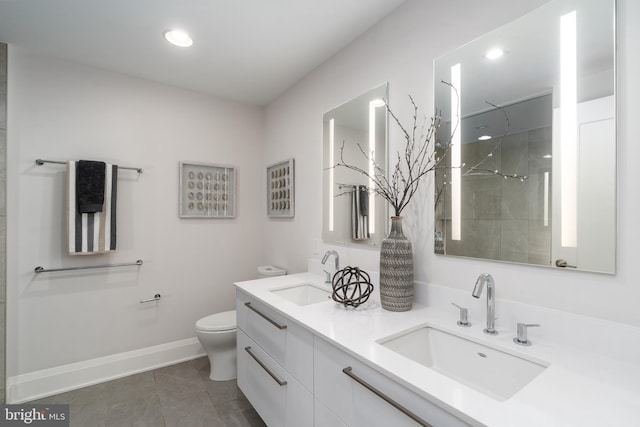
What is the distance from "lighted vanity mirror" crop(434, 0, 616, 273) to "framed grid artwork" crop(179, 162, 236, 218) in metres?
2.08

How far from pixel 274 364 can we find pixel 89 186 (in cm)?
189

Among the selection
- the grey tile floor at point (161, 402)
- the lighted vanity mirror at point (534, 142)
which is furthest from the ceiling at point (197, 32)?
the grey tile floor at point (161, 402)

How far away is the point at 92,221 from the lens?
216 centimetres

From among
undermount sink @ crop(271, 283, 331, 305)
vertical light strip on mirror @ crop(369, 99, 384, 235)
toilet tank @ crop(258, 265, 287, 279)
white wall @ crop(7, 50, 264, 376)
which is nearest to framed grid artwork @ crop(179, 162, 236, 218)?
white wall @ crop(7, 50, 264, 376)

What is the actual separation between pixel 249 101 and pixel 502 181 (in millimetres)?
2481

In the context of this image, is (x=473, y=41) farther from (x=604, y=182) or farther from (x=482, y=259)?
(x=482, y=259)

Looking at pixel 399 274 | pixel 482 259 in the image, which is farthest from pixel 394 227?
pixel 482 259

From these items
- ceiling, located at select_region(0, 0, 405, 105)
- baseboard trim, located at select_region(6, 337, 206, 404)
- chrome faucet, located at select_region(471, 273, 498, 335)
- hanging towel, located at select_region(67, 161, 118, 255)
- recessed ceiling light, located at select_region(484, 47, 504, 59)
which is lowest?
baseboard trim, located at select_region(6, 337, 206, 404)

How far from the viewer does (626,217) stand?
2.93 feet

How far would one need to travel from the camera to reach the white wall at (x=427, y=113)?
893 mm

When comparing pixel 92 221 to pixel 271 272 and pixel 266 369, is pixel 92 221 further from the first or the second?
pixel 266 369

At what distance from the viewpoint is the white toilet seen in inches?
83.8

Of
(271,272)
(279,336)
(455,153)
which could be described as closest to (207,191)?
(271,272)

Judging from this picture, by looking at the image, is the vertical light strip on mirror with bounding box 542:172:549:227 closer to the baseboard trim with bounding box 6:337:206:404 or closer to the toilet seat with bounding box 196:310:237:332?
the toilet seat with bounding box 196:310:237:332
